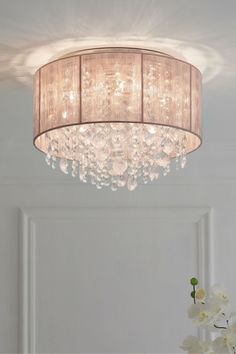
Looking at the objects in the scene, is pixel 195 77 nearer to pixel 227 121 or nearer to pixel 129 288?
pixel 227 121

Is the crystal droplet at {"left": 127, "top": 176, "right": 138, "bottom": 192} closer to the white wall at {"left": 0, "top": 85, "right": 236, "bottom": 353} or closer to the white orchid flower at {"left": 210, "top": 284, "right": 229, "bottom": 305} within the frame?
the white orchid flower at {"left": 210, "top": 284, "right": 229, "bottom": 305}

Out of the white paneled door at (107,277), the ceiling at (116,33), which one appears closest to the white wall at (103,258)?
the white paneled door at (107,277)

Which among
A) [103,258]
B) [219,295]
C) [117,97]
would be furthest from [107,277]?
[219,295]

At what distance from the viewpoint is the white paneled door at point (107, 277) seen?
3.56 m

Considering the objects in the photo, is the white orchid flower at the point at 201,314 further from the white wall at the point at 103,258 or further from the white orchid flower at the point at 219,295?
the white wall at the point at 103,258

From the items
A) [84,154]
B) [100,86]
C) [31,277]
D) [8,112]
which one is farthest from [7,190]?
[100,86]

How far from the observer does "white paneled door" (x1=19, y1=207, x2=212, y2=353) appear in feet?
11.7

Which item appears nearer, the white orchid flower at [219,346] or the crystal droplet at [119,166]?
the white orchid flower at [219,346]

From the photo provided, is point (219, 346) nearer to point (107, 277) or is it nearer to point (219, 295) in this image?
point (219, 295)

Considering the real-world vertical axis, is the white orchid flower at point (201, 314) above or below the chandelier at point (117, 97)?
below

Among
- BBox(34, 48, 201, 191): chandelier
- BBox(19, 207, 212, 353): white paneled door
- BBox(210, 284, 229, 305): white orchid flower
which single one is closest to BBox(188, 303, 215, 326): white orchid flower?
BBox(210, 284, 229, 305): white orchid flower

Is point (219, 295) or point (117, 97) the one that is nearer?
point (219, 295)

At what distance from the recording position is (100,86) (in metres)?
2.09

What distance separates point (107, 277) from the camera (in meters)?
3.58
